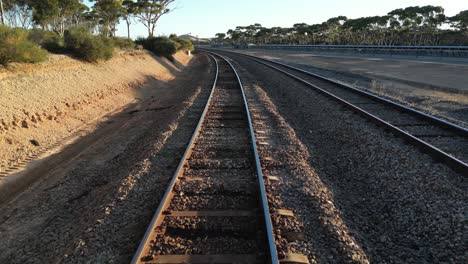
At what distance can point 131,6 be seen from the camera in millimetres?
55188

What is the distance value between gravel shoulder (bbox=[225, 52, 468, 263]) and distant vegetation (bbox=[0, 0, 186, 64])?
33.1ft

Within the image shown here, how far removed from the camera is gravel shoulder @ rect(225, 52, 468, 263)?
4.59 metres

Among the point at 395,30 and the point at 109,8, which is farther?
the point at 395,30

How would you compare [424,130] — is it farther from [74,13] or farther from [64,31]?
[74,13]

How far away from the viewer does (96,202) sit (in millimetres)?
6082

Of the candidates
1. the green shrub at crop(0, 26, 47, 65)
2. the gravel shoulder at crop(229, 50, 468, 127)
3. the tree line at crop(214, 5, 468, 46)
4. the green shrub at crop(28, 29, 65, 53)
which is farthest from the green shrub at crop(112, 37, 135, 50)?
the tree line at crop(214, 5, 468, 46)

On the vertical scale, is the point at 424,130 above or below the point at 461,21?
below

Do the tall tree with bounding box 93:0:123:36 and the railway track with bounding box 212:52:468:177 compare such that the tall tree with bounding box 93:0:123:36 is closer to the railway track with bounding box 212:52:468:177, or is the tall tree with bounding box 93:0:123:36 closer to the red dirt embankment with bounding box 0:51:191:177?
the red dirt embankment with bounding box 0:51:191:177

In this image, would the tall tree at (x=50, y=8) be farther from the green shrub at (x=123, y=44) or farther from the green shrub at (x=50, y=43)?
the green shrub at (x=50, y=43)

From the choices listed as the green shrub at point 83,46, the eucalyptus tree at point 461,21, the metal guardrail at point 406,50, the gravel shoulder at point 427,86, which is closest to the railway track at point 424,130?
the gravel shoulder at point 427,86

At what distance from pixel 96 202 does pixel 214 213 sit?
210cm

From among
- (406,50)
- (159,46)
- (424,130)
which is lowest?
(424,130)

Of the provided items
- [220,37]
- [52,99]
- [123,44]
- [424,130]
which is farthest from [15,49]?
[220,37]

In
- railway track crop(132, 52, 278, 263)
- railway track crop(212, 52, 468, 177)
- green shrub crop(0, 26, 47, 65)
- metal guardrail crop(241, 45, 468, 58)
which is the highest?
metal guardrail crop(241, 45, 468, 58)
